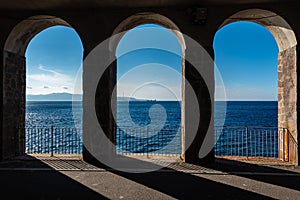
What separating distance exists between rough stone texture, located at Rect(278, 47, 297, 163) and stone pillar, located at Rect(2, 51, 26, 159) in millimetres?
9119

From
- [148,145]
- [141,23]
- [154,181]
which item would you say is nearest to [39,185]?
[154,181]

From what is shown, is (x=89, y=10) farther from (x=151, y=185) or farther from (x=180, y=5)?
(x=151, y=185)

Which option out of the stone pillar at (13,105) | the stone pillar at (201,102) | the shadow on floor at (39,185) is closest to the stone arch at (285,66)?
the stone pillar at (201,102)

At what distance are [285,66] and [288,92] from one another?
89 centimetres

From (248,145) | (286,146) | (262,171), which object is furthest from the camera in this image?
(248,145)

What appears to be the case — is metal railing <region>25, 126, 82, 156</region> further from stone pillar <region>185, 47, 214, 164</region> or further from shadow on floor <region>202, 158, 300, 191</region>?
shadow on floor <region>202, 158, 300, 191</region>

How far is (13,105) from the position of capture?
7.78 meters

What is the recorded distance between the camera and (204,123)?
685cm

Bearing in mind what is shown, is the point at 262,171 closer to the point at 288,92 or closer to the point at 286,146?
the point at 286,146

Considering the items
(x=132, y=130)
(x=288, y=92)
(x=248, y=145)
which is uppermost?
(x=288, y=92)

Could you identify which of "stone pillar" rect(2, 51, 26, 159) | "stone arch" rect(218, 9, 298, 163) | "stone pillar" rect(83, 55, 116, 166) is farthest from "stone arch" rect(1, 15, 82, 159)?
"stone arch" rect(218, 9, 298, 163)

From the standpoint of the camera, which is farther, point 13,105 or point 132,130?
point 132,130

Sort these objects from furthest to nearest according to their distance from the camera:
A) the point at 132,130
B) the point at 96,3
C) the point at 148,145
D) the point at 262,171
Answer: the point at 132,130
the point at 148,145
the point at 96,3
the point at 262,171

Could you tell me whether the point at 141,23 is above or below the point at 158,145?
above
